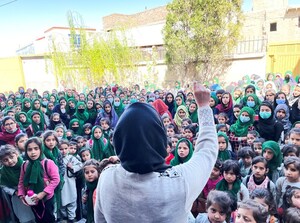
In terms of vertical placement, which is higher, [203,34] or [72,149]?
[203,34]

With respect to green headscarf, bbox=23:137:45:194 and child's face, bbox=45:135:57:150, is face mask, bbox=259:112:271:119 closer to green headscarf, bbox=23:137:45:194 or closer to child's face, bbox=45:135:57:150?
child's face, bbox=45:135:57:150

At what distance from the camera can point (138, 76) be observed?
15188 millimetres

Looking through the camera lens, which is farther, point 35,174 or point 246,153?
point 246,153

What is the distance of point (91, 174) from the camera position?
285 cm

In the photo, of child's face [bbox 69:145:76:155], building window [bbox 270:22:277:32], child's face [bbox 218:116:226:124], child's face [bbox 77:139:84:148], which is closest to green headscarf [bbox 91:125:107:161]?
child's face [bbox 77:139:84:148]

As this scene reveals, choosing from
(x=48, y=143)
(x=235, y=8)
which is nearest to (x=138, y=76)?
(x=235, y=8)

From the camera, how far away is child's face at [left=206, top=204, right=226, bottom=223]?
2111 millimetres

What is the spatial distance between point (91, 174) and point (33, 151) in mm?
686

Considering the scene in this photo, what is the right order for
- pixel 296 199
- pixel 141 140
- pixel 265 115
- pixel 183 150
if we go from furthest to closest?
pixel 265 115 → pixel 183 150 → pixel 296 199 → pixel 141 140

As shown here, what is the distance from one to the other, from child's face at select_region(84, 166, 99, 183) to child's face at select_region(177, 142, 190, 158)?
107 centimetres

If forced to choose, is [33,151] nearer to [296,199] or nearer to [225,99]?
[296,199]

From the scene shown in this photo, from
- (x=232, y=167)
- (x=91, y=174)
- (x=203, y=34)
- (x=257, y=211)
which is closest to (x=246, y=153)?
(x=232, y=167)

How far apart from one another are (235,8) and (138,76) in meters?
6.40

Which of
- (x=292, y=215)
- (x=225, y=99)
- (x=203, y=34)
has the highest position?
(x=203, y=34)
